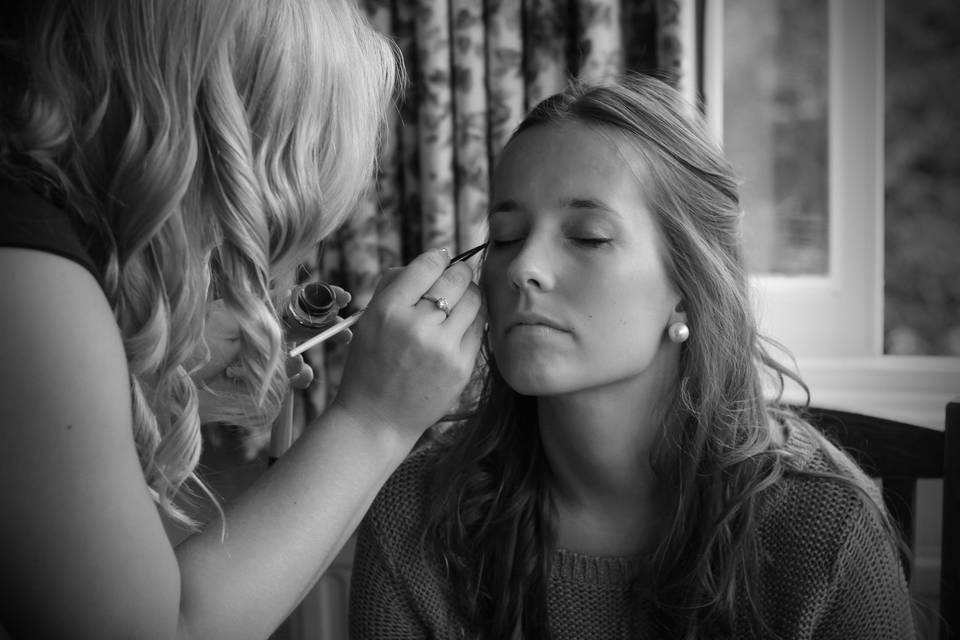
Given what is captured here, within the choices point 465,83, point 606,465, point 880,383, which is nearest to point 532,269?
point 606,465

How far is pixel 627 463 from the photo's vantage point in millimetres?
1261

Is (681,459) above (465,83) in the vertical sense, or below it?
below

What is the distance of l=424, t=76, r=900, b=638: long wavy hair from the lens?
45.1 inches

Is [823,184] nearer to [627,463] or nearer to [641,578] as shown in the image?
[627,463]

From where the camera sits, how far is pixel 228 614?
782 mm

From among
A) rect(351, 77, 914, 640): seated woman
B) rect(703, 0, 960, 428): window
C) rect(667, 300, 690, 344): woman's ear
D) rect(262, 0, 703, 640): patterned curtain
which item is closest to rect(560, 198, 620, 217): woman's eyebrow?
rect(351, 77, 914, 640): seated woman

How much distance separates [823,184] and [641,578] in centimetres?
127

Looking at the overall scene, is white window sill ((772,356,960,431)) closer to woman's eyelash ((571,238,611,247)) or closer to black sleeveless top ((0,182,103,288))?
woman's eyelash ((571,238,611,247))

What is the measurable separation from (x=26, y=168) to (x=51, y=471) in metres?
0.27

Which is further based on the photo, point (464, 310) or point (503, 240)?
point (503, 240)

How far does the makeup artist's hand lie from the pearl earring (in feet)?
1.04

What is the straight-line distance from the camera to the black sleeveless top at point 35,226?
68 cm

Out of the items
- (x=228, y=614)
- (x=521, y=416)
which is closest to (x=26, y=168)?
(x=228, y=614)

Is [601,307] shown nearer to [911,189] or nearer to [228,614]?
[228,614]
